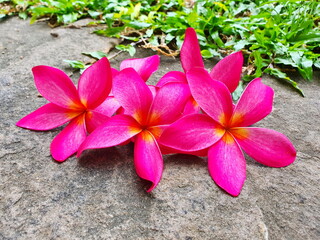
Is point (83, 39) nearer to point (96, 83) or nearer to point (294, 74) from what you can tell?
point (96, 83)

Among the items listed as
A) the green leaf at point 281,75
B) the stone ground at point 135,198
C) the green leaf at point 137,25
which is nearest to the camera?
the stone ground at point 135,198

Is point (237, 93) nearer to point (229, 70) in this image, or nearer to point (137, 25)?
point (229, 70)

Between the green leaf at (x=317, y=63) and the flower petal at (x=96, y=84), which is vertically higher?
the flower petal at (x=96, y=84)

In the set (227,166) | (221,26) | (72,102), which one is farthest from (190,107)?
(221,26)

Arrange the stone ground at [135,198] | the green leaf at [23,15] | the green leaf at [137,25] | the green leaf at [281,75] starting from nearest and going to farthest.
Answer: the stone ground at [135,198], the green leaf at [281,75], the green leaf at [137,25], the green leaf at [23,15]

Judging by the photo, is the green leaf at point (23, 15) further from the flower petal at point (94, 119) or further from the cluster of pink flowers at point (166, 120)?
the flower petal at point (94, 119)

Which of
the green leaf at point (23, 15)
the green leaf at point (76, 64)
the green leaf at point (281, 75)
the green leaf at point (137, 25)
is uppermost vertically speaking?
the green leaf at point (281, 75)

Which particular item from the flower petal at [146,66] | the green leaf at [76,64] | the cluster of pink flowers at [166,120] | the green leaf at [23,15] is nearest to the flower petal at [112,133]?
the cluster of pink flowers at [166,120]

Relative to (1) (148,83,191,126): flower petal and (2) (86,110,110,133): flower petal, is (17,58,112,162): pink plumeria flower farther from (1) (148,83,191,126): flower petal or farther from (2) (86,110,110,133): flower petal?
(1) (148,83,191,126): flower petal
